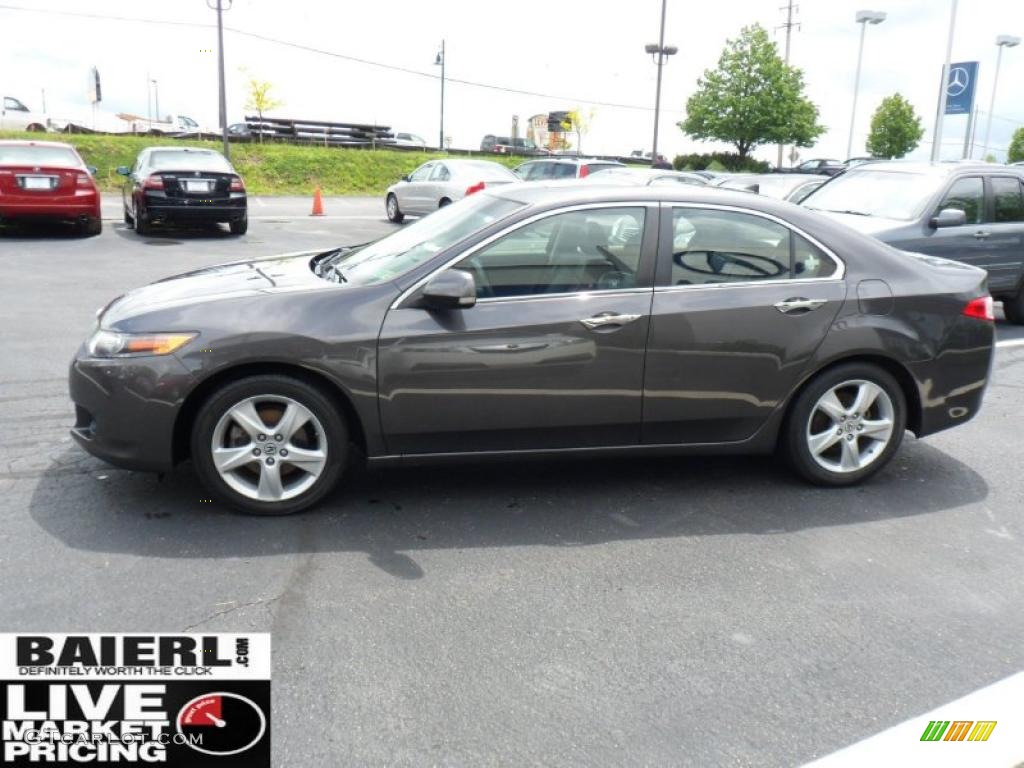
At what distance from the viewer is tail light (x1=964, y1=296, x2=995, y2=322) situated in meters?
5.16

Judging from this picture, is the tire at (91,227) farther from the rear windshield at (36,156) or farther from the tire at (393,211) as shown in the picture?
the tire at (393,211)

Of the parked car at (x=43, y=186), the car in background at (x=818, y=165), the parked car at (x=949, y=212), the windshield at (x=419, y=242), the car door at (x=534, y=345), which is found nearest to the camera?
the car door at (x=534, y=345)

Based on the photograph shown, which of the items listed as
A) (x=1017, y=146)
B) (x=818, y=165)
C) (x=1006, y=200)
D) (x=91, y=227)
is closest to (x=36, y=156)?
(x=91, y=227)

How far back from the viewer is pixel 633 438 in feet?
15.6

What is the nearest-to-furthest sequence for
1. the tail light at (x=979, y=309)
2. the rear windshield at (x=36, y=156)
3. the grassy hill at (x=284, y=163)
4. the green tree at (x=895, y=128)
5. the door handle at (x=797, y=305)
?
the door handle at (x=797, y=305), the tail light at (x=979, y=309), the rear windshield at (x=36, y=156), the grassy hill at (x=284, y=163), the green tree at (x=895, y=128)

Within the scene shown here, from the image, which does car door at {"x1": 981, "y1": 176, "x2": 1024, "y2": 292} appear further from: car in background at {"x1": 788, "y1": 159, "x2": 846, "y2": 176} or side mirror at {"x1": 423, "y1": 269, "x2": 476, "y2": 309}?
car in background at {"x1": 788, "y1": 159, "x2": 846, "y2": 176}

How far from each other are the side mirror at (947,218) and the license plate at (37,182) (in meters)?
12.7

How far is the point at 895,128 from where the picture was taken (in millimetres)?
63406

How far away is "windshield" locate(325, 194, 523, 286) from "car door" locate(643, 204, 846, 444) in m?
0.89

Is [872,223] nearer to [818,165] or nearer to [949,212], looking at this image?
[949,212]

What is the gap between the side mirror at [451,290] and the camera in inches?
169

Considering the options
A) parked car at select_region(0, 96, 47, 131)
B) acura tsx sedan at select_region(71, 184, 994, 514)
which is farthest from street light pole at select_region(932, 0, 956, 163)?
parked car at select_region(0, 96, 47, 131)

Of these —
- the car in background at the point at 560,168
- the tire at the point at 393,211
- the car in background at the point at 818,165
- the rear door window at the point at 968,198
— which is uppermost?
the car in background at the point at 818,165

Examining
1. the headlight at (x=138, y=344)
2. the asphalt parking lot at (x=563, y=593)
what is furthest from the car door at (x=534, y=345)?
the headlight at (x=138, y=344)
